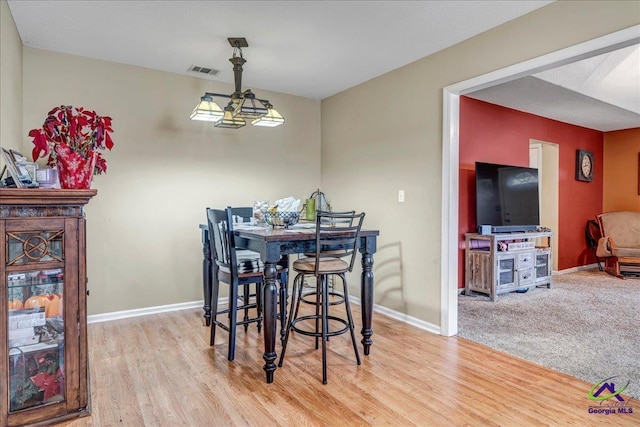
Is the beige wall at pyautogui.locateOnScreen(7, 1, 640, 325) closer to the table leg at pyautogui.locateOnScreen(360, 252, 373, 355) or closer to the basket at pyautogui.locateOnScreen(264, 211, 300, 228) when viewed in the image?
the table leg at pyautogui.locateOnScreen(360, 252, 373, 355)

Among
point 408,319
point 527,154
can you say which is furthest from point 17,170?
point 527,154

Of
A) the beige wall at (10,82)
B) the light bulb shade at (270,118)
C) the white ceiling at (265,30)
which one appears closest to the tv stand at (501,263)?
the white ceiling at (265,30)

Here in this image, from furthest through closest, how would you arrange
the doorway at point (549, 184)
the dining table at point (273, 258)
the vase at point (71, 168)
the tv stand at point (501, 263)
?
the doorway at point (549, 184)
the tv stand at point (501, 263)
the dining table at point (273, 258)
the vase at point (71, 168)

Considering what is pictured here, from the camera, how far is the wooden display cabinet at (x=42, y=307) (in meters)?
1.83

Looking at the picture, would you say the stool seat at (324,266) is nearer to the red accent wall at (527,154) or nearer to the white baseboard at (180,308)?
the white baseboard at (180,308)

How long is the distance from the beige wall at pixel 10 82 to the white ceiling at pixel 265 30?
0.13 m

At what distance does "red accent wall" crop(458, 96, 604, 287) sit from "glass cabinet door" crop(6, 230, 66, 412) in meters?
4.16

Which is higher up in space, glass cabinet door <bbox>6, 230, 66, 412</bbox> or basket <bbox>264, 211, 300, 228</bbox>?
basket <bbox>264, 211, 300, 228</bbox>

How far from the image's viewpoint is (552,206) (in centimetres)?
623

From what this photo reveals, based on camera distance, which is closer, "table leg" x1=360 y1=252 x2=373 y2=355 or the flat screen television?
"table leg" x1=360 y1=252 x2=373 y2=355

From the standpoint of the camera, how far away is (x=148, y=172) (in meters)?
3.83

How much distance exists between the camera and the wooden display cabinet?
183cm

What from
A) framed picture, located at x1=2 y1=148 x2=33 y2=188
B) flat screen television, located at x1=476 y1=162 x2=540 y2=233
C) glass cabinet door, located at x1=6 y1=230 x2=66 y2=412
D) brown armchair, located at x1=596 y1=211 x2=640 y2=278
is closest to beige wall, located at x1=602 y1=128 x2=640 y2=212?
brown armchair, located at x1=596 y1=211 x2=640 y2=278

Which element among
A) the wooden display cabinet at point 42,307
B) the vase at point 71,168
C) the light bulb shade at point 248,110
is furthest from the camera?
the light bulb shade at point 248,110
